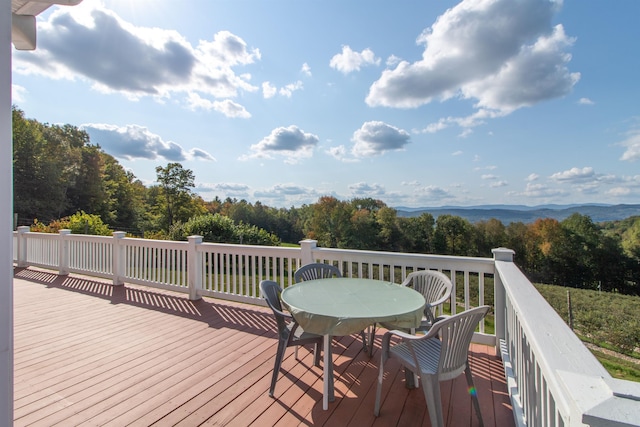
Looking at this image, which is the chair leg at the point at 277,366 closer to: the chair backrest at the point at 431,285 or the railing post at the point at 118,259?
the chair backrest at the point at 431,285

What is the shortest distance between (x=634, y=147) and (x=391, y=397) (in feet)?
95.3

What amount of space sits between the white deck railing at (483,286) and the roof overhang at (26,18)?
10.2 ft

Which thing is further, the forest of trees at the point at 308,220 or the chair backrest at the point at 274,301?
the forest of trees at the point at 308,220

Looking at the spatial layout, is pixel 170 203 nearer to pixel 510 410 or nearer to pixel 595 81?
pixel 510 410

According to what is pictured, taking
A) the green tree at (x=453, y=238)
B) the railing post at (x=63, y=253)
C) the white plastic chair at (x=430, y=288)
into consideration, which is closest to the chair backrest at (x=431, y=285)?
the white plastic chair at (x=430, y=288)

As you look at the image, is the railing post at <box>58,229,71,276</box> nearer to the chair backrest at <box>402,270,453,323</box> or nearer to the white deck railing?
the white deck railing

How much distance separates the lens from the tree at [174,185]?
85.1 feet

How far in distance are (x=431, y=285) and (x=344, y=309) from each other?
1189 millimetres

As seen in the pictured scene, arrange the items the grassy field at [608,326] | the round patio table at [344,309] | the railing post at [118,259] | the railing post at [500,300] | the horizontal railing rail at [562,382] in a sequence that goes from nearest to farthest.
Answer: the horizontal railing rail at [562,382], the round patio table at [344,309], the railing post at [500,300], the railing post at [118,259], the grassy field at [608,326]

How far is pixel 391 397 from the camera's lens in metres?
2.43

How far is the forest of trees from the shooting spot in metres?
23.3

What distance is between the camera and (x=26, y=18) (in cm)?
262

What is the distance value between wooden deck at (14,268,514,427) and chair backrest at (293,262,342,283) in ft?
2.55

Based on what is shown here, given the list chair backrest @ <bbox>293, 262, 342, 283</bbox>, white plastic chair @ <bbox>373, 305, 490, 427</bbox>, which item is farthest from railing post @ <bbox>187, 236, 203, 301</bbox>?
white plastic chair @ <bbox>373, 305, 490, 427</bbox>
